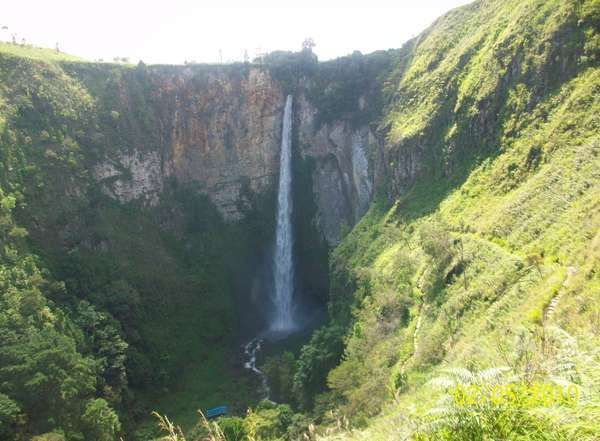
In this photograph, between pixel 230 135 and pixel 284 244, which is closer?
pixel 284 244

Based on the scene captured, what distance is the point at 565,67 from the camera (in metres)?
27.7

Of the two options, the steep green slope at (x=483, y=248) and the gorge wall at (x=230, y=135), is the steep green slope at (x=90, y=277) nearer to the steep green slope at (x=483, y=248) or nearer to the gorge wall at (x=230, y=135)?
the gorge wall at (x=230, y=135)

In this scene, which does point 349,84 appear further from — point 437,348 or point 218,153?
point 437,348

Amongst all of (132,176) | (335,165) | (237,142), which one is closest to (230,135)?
(237,142)

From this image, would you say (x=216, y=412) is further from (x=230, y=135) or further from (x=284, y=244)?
(x=230, y=135)

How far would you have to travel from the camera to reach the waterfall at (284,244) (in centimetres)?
5444

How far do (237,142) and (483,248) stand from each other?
4053 centimetres

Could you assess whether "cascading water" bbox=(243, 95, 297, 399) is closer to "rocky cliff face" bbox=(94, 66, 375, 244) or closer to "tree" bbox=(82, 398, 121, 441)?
"rocky cliff face" bbox=(94, 66, 375, 244)

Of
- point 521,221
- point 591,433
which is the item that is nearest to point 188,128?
point 521,221

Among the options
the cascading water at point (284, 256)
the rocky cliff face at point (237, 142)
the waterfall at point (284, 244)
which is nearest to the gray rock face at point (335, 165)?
the rocky cliff face at point (237, 142)

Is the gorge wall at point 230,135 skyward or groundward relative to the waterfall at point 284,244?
skyward

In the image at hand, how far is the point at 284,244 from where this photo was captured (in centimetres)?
5762

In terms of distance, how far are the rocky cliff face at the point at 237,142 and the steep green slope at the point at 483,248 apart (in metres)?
11.9

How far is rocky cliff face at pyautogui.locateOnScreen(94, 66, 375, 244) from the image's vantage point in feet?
181
